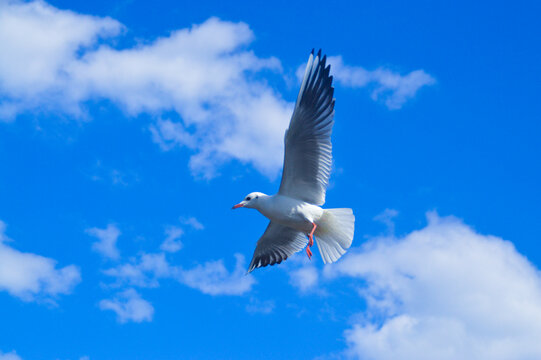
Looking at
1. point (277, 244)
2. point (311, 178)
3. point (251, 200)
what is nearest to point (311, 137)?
point (311, 178)

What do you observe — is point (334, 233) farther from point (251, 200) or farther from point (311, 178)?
point (251, 200)

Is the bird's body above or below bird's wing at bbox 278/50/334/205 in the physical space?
below

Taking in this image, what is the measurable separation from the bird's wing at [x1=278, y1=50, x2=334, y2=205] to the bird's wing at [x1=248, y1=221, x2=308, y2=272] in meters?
1.33

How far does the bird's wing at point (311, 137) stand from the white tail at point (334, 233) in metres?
0.32

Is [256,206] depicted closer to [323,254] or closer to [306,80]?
[323,254]

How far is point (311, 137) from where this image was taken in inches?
347

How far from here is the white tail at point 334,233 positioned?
30.2 ft

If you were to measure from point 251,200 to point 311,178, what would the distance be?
3.50 feet

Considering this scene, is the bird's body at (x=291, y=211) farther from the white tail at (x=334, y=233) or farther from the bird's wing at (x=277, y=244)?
the bird's wing at (x=277, y=244)

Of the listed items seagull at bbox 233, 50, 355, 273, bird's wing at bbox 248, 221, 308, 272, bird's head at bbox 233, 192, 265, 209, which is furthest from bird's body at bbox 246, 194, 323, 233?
bird's wing at bbox 248, 221, 308, 272

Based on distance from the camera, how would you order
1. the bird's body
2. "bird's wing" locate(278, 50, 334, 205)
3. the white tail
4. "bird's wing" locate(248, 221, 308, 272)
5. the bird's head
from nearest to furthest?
1. "bird's wing" locate(278, 50, 334, 205)
2. the bird's body
3. the white tail
4. the bird's head
5. "bird's wing" locate(248, 221, 308, 272)

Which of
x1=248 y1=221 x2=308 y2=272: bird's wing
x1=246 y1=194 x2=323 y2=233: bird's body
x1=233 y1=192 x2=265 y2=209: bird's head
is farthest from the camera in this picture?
x1=248 y1=221 x2=308 y2=272: bird's wing

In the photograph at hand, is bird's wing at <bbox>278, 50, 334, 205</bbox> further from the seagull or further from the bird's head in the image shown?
the bird's head

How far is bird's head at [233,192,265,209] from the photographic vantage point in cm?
953
